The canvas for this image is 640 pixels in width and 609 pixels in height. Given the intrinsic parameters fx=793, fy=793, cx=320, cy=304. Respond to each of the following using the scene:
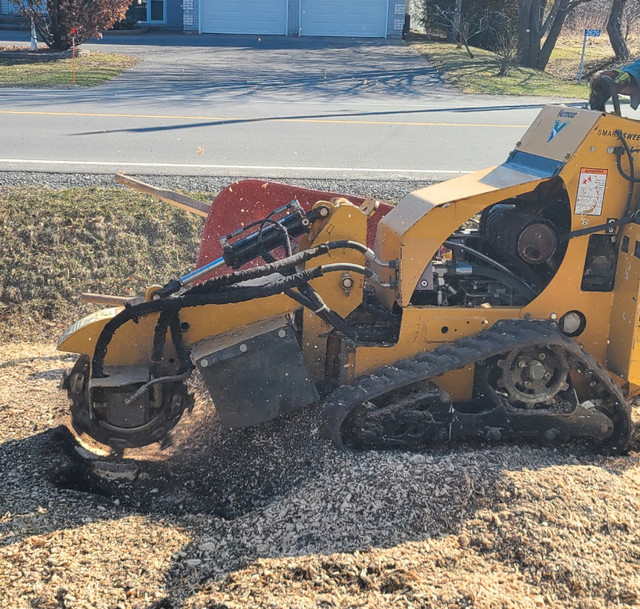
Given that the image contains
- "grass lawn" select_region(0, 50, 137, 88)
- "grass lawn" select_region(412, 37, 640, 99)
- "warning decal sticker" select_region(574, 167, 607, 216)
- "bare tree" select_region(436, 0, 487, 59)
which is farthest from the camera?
"bare tree" select_region(436, 0, 487, 59)

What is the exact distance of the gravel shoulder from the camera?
352cm

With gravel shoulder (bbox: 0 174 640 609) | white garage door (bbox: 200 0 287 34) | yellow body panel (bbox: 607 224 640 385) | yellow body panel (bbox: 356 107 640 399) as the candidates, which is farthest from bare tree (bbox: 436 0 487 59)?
gravel shoulder (bbox: 0 174 640 609)

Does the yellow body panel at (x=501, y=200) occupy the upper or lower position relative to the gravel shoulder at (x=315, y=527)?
upper

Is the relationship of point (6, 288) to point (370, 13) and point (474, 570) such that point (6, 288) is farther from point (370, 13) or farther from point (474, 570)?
point (370, 13)

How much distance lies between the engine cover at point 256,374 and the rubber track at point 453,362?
230mm

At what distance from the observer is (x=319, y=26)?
1253 inches

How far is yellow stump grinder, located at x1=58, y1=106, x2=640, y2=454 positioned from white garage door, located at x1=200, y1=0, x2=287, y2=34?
28.6 metres

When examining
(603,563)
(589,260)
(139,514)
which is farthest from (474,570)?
(589,260)

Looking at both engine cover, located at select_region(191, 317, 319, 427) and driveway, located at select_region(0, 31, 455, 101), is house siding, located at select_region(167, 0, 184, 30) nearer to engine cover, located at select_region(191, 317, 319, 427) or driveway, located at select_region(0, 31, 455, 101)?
driveway, located at select_region(0, 31, 455, 101)

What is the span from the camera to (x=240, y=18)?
104 ft

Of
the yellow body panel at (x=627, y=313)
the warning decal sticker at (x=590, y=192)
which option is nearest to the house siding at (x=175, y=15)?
the warning decal sticker at (x=590, y=192)

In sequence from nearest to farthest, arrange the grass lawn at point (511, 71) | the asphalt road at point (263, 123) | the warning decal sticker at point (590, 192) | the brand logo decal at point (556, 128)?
the warning decal sticker at point (590, 192), the brand logo decal at point (556, 128), the asphalt road at point (263, 123), the grass lawn at point (511, 71)

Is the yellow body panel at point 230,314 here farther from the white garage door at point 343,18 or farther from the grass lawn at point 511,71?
the white garage door at point 343,18

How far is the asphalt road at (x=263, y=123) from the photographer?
10.2 metres
